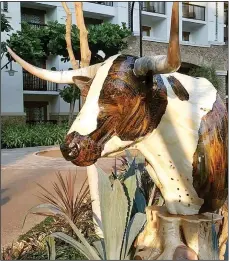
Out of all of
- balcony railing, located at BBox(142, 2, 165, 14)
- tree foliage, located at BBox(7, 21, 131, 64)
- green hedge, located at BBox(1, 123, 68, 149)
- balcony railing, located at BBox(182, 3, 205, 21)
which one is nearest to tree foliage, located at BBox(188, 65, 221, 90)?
balcony railing, located at BBox(142, 2, 165, 14)

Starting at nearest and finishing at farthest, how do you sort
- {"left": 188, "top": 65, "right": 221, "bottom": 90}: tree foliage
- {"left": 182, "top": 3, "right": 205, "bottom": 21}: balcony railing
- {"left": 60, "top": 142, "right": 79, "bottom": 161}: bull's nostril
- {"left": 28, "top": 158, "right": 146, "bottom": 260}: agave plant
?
{"left": 60, "top": 142, "right": 79, "bottom": 161}: bull's nostril < {"left": 28, "top": 158, "right": 146, "bottom": 260}: agave plant < {"left": 188, "top": 65, "right": 221, "bottom": 90}: tree foliage < {"left": 182, "top": 3, "right": 205, "bottom": 21}: balcony railing

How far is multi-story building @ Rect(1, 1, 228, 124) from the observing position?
16.0 meters

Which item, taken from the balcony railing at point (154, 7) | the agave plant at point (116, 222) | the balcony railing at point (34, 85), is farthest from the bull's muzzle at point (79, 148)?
the balcony railing at point (154, 7)

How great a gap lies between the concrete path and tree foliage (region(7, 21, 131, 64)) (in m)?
4.26

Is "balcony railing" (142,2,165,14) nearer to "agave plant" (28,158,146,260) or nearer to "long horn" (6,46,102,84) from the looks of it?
"agave plant" (28,158,146,260)

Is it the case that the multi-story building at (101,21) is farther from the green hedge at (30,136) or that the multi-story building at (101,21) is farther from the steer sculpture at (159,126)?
the steer sculpture at (159,126)

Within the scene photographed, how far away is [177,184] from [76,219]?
7.02 ft

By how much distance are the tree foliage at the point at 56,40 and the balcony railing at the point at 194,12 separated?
22.7ft

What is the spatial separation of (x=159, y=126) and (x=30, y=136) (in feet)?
42.2

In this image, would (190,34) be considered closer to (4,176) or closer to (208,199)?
(4,176)

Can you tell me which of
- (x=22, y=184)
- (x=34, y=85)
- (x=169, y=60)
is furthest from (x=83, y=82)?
(x=34, y=85)

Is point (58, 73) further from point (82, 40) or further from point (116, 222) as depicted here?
point (82, 40)

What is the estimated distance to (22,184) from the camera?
6.32 meters

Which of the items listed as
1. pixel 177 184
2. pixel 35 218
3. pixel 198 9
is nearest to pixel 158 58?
pixel 177 184
